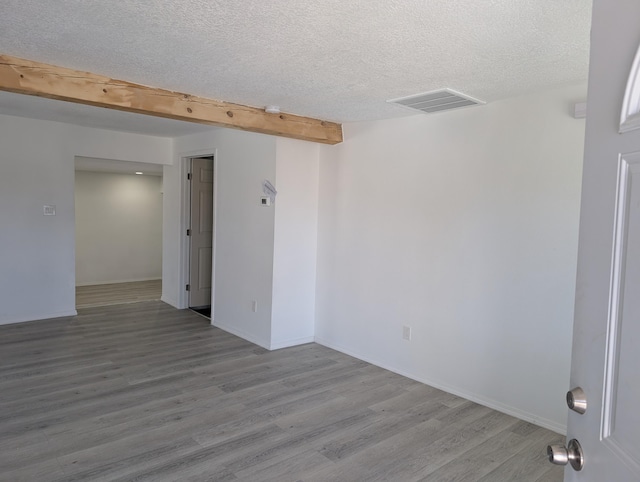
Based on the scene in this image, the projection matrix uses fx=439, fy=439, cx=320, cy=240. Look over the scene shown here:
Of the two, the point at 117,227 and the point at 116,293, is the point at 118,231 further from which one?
the point at 116,293

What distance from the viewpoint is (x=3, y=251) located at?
5.16m

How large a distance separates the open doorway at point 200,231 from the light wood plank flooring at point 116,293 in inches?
39.4

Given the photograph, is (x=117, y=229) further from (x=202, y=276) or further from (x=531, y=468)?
(x=531, y=468)

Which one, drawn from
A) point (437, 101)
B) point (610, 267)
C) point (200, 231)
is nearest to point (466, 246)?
point (437, 101)

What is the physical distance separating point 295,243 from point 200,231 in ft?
7.12

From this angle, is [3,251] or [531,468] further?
[3,251]

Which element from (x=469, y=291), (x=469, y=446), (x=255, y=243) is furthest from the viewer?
(x=255, y=243)

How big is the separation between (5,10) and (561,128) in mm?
3231

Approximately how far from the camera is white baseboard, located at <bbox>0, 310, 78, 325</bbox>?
5.20 meters

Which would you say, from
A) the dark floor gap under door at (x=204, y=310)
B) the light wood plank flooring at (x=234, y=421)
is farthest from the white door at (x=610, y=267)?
the dark floor gap under door at (x=204, y=310)

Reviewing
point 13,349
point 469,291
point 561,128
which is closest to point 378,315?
point 469,291

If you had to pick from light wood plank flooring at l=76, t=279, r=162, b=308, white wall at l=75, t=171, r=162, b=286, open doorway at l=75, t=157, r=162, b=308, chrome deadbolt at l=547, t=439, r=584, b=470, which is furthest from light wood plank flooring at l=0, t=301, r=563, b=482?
white wall at l=75, t=171, r=162, b=286

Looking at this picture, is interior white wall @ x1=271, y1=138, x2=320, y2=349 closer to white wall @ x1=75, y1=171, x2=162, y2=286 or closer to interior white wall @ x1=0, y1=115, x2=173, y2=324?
interior white wall @ x1=0, y1=115, x2=173, y2=324

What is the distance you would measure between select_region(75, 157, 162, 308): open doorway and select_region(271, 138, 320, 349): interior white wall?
3.40 m
